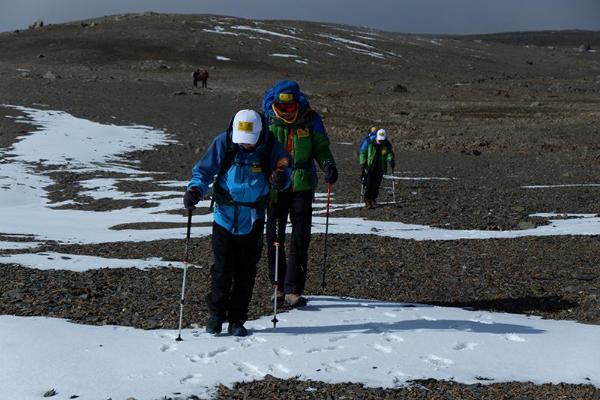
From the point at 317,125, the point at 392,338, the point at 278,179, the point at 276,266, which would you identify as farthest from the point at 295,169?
the point at 392,338

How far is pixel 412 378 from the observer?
21.9 ft

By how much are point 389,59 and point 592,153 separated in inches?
2842

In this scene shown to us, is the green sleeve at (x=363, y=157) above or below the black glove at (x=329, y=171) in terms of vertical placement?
below

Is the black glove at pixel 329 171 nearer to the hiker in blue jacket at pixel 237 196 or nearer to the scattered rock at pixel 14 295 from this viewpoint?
the hiker in blue jacket at pixel 237 196

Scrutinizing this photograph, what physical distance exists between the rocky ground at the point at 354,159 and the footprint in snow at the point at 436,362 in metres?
0.39

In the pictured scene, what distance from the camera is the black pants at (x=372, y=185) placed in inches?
736

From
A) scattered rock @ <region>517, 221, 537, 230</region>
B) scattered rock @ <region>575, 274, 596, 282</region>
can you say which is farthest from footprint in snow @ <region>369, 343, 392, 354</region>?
scattered rock @ <region>517, 221, 537, 230</region>

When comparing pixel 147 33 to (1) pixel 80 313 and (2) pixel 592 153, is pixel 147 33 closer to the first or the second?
(2) pixel 592 153

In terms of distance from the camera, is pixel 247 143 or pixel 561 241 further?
pixel 561 241

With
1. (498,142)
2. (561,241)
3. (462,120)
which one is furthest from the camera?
(462,120)

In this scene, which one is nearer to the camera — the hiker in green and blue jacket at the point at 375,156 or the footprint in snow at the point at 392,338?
the footprint in snow at the point at 392,338

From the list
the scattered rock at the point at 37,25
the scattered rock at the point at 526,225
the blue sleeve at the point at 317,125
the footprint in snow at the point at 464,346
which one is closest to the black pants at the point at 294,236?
the blue sleeve at the point at 317,125

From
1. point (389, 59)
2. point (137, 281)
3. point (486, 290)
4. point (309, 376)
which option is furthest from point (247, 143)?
point (389, 59)

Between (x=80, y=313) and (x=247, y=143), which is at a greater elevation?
(x=247, y=143)
